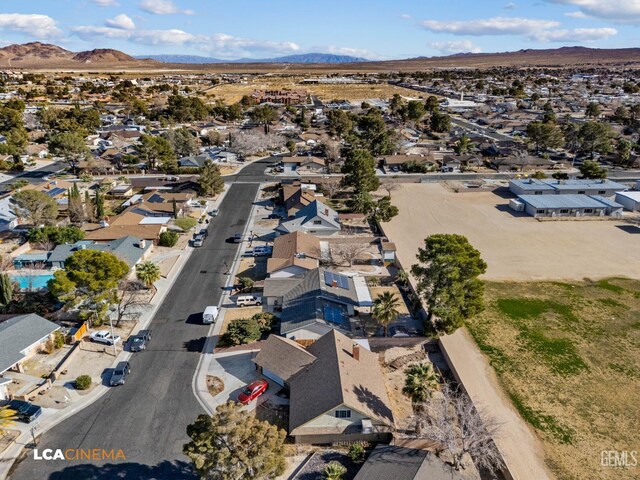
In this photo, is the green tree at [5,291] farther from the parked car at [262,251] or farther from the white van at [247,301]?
the parked car at [262,251]

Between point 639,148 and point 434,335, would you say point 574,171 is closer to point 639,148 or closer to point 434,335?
point 639,148

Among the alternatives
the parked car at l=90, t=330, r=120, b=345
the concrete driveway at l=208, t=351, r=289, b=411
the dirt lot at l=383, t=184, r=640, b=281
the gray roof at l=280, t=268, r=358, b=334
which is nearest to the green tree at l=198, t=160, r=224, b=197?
the dirt lot at l=383, t=184, r=640, b=281

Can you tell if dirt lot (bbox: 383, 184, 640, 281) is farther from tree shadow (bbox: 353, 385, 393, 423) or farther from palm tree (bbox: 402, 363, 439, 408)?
tree shadow (bbox: 353, 385, 393, 423)

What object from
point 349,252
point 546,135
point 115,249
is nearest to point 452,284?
point 349,252

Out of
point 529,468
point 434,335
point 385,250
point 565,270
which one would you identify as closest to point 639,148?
point 565,270

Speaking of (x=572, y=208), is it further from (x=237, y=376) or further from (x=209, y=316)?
(x=237, y=376)

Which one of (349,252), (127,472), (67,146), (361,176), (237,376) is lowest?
(127,472)
